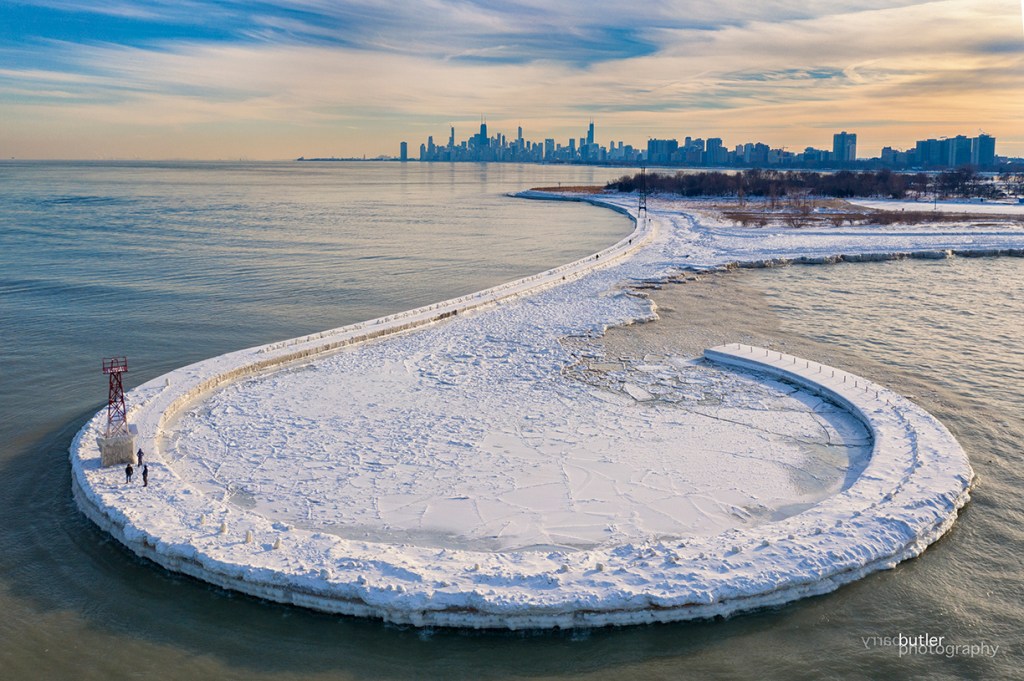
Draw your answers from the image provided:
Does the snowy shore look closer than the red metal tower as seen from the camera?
Yes

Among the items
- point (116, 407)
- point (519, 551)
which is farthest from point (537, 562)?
point (116, 407)

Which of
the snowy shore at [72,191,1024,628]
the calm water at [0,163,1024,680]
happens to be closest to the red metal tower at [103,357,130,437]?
the snowy shore at [72,191,1024,628]

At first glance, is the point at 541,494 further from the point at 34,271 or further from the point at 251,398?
the point at 34,271

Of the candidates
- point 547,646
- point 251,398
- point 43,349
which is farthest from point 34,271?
point 547,646

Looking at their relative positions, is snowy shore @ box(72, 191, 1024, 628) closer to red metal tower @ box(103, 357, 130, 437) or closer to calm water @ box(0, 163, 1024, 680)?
calm water @ box(0, 163, 1024, 680)

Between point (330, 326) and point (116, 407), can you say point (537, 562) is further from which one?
point (330, 326)
